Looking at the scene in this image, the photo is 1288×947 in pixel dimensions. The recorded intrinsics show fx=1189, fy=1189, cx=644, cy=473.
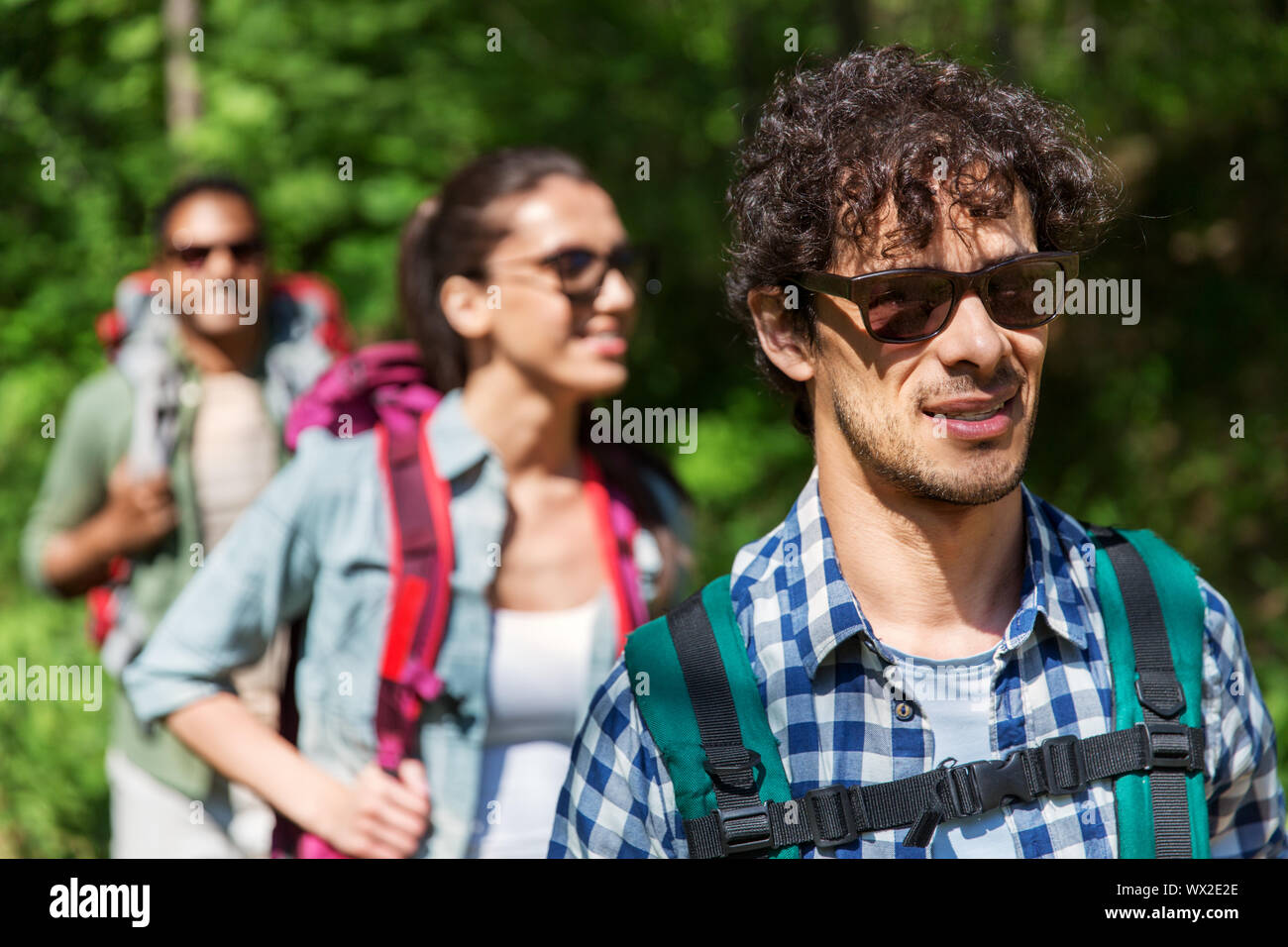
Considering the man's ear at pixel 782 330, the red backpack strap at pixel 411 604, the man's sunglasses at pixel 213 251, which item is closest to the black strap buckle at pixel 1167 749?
the man's ear at pixel 782 330

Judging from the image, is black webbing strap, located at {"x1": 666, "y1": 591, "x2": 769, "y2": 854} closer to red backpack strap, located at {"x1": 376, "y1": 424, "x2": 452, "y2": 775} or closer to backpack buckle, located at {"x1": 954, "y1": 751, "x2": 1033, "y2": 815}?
backpack buckle, located at {"x1": 954, "y1": 751, "x2": 1033, "y2": 815}

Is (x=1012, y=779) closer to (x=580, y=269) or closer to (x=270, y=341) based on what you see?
(x=580, y=269)

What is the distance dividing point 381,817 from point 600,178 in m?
3.96

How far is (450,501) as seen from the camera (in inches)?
111

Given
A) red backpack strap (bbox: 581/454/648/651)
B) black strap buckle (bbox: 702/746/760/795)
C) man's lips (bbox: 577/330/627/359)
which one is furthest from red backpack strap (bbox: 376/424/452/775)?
black strap buckle (bbox: 702/746/760/795)

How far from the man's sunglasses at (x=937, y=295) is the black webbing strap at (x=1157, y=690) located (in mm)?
423

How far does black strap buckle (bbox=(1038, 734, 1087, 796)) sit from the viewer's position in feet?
5.33

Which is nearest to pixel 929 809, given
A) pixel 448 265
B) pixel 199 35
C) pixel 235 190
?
pixel 448 265

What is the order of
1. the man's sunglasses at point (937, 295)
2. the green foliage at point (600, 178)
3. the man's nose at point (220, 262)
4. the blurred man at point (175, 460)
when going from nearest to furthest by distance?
the man's sunglasses at point (937, 295), the blurred man at point (175, 460), the man's nose at point (220, 262), the green foliage at point (600, 178)

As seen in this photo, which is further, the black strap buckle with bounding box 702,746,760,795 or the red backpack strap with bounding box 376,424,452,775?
the red backpack strap with bounding box 376,424,452,775

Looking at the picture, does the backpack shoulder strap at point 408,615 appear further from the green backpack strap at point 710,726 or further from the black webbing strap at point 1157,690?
the black webbing strap at point 1157,690

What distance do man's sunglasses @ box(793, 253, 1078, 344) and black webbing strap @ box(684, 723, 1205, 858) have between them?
604 mm

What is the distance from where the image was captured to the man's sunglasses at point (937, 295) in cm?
169
